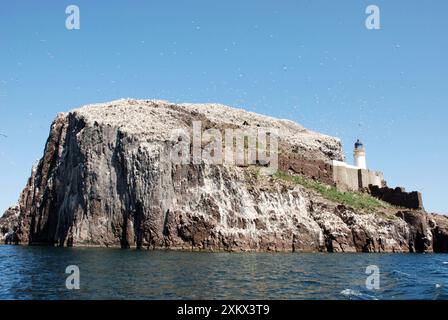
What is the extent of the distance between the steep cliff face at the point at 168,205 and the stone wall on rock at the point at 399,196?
558 cm

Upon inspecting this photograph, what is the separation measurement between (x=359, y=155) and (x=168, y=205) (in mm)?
52776

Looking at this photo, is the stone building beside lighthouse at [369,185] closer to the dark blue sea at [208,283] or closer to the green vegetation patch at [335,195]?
the green vegetation patch at [335,195]

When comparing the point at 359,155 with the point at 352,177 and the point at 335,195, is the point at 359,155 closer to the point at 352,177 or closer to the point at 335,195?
the point at 352,177

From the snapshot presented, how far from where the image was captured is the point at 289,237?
208ft

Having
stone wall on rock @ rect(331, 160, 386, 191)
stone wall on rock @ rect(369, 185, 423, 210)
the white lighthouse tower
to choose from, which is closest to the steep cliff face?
stone wall on rock @ rect(369, 185, 423, 210)

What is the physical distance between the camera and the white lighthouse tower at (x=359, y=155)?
97.8m

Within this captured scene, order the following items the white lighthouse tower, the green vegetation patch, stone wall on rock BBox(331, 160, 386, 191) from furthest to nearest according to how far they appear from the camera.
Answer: the white lighthouse tower, stone wall on rock BBox(331, 160, 386, 191), the green vegetation patch

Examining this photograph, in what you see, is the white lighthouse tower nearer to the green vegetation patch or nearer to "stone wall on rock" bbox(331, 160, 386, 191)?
"stone wall on rock" bbox(331, 160, 386, 191)

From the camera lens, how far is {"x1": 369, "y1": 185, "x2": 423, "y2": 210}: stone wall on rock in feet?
271

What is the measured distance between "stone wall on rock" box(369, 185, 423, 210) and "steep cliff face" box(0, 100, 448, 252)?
5.58 m

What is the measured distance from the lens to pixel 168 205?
6166 centimetres

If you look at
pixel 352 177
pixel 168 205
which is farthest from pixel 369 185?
pixel 168 205
